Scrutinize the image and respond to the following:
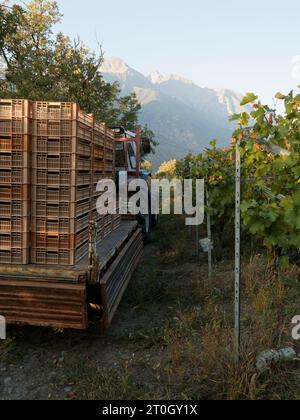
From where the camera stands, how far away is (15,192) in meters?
3.92

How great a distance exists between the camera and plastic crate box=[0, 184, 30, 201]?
3902 mm

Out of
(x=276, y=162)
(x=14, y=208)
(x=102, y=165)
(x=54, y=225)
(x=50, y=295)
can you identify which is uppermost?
(x=102, y=165)

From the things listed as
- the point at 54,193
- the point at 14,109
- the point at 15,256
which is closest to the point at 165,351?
the point at 15,256

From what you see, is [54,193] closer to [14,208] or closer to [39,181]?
[39,181]

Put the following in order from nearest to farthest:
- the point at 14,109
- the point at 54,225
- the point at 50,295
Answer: the point at 50,295 → the point at 14,109 → the point at 54,225

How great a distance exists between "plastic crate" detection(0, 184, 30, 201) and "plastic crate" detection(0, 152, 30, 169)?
0.22 meters

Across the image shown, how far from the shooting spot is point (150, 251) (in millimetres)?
9047

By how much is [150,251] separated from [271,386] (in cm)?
592

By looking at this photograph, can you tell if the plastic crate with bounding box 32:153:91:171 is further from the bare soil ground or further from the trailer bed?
the bare soil ground

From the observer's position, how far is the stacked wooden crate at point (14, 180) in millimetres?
3859

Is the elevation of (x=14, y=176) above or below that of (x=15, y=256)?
above

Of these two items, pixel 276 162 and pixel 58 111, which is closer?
pixel 276 162

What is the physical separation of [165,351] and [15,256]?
2005mm
